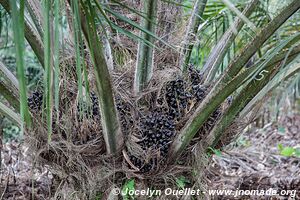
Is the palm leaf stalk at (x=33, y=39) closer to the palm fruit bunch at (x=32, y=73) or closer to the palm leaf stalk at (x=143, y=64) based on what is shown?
the palm leaf stalk at (x=143, y=64)

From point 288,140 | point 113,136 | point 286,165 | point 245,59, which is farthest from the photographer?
point 288,140

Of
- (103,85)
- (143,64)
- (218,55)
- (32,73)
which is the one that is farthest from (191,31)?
(32,73)

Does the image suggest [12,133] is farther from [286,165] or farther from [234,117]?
[234,117]

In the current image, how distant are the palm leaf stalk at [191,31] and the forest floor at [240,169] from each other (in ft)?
1.39

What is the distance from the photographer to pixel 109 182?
1543 mm

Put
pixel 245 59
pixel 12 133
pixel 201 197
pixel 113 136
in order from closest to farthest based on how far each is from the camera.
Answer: pixel 245 59 → pixel 113 136 → pixel 201 197 → pixel 12 133

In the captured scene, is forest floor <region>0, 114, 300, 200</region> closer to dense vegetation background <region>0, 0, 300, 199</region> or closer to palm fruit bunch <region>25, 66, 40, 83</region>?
dense vegetation background <region>0, 0, 300, 199</region>

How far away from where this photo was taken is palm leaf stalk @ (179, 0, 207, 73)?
5.58ft

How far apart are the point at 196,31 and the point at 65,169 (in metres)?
0.82

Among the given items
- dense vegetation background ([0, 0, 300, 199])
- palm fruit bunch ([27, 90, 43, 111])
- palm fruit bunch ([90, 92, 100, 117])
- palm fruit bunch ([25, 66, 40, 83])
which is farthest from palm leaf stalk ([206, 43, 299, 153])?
palm fruit bunch ([25, 66, 40, 83])

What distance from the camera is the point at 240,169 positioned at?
121 inches

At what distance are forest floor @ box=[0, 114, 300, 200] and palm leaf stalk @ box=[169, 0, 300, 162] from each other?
25 centimetres

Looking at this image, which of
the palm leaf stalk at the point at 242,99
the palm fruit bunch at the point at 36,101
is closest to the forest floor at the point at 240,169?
the palm leaf stalk at the point at 242,99

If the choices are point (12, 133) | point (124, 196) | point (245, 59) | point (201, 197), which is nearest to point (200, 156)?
point (201, 197)
